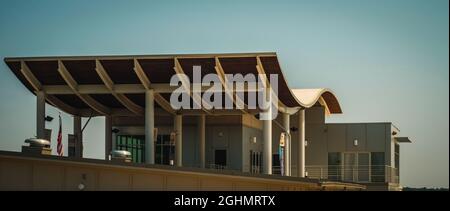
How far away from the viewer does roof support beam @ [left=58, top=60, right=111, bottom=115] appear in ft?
156

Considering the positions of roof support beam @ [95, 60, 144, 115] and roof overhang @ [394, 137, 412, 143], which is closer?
roof support beam @ [95, 60, 144, 115]

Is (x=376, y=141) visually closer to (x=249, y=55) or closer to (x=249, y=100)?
(x=249, y=100)

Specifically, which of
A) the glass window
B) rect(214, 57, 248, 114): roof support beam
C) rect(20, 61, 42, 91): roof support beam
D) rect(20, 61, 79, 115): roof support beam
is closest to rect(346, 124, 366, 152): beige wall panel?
the glass window

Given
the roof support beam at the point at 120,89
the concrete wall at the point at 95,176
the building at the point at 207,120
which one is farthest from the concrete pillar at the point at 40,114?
the concrete wall at the point at 95,176

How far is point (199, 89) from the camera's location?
156 feet

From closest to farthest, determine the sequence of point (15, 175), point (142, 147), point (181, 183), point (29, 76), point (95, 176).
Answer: point (15, 175) < point (95, 176) < point (181, 183) < point (29, 76) < point (142, 147)

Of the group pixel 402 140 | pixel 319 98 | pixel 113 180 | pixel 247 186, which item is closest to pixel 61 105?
pixel 319 98

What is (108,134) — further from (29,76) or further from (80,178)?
(80,178)

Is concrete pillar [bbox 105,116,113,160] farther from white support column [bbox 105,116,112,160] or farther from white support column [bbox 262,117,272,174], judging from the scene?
white support column [bbox 262,117,272,174]

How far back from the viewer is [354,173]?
5947 cm

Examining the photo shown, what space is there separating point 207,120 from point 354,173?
11028mm

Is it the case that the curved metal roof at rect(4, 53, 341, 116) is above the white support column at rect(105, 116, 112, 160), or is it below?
above
